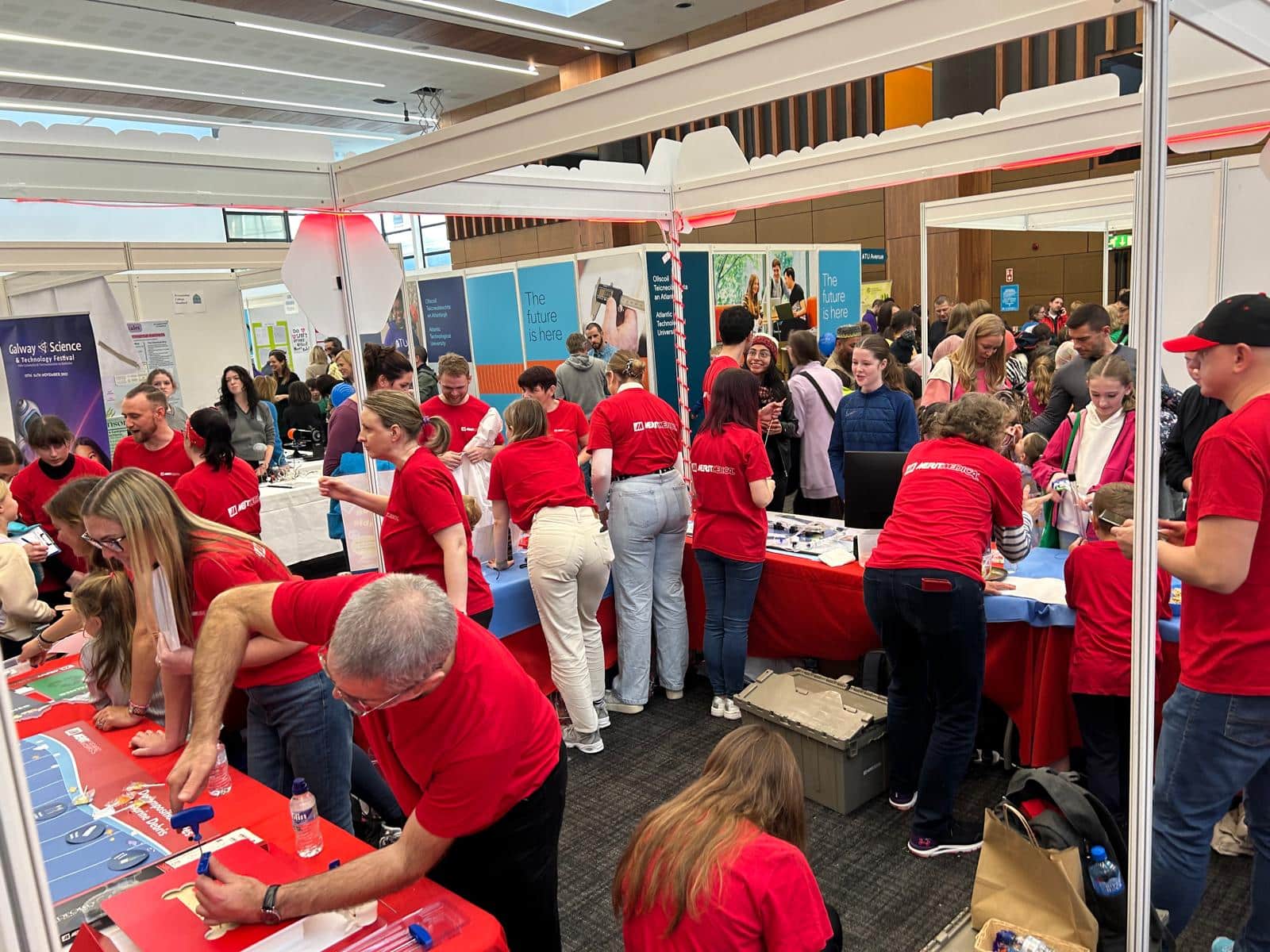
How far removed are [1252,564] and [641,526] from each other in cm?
223

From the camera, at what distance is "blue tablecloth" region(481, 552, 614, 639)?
11.3ft

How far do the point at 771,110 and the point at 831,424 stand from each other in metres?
8.72

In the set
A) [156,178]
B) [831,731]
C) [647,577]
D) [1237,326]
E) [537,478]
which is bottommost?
[831,731]

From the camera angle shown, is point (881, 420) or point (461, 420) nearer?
point (881, 420)

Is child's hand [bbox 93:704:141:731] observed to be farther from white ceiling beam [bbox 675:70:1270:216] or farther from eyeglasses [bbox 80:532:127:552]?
white ceiling beam [bbox 675:70:1270:216]

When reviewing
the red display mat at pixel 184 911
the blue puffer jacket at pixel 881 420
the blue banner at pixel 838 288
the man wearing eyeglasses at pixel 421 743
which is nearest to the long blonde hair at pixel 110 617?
the man wearing eyeglasses at pixel 421 743

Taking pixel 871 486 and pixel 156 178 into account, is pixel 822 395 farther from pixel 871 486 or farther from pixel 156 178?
pixel 156 178

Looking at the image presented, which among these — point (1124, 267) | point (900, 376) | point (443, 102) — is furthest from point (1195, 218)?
point (443, 102)

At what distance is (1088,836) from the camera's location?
1849mm

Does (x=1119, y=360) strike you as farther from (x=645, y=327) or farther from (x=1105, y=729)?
(x=645, y=327)

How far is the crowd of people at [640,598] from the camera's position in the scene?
4.48 ft

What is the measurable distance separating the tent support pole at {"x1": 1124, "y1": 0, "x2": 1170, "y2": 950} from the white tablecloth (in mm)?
5075

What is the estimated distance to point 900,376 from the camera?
153 inches

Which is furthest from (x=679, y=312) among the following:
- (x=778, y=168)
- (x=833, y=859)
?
(x=833, y=859)
